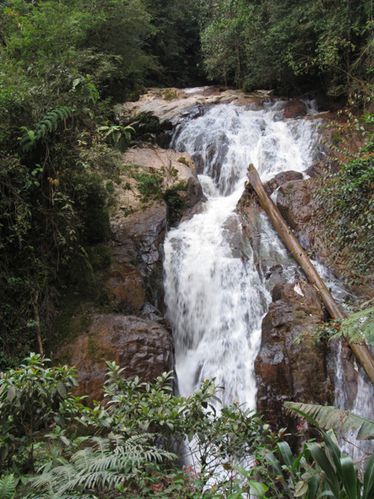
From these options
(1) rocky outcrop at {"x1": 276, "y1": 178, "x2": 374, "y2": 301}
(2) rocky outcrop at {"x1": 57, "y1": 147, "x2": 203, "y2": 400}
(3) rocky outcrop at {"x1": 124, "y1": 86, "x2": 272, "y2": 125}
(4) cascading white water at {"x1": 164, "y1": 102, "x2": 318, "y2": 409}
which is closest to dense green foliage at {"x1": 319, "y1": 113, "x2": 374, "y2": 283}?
(1) rocky outcrop at {"x1": 276, "y1": 178, "x2": 374, "y2": 301}

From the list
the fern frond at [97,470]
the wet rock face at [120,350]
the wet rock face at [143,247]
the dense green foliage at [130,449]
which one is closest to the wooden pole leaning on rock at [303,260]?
the wet rock face at [143,247]

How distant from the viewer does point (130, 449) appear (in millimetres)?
2705

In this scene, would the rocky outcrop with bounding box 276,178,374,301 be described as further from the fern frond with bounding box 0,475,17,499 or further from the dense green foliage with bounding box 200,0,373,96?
the fern frond with bounding box 0,475,17,499

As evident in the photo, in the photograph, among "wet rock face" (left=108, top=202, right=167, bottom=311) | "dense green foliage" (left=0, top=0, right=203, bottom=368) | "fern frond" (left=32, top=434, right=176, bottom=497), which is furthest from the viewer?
"wet rock face" (left=108, top=202, right=167, bottom=311)

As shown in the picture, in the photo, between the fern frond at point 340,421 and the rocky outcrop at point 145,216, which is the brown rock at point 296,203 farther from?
the fern frond at point 340,421

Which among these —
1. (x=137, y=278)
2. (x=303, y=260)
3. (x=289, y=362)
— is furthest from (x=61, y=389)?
(x=303, y=260)

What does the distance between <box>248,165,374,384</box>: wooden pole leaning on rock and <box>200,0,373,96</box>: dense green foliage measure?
3768 mm

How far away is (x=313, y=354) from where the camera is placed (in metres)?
6.51

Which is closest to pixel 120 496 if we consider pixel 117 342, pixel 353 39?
pixel 117 342

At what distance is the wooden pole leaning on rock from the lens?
6227 millimetres

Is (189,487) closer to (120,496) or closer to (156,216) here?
(120,496)

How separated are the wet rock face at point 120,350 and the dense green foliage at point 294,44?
26.7 feet

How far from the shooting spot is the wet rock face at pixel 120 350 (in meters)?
6.07

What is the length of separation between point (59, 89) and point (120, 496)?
5592 millimetres
